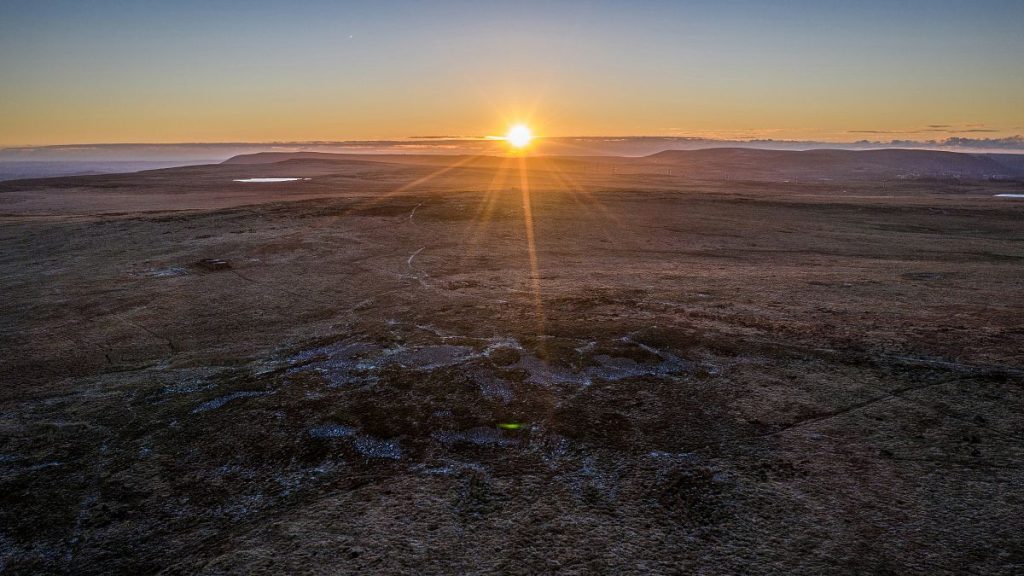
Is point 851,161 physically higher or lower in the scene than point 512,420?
higher

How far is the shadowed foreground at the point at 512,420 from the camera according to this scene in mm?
3145

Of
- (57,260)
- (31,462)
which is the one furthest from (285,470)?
(57,260)

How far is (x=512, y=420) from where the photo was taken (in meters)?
4.58

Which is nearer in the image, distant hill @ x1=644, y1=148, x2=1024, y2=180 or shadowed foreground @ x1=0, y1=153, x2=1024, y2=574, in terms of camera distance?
shadowed foreground @ x1=0, y1=153, x2=1024, y2=574

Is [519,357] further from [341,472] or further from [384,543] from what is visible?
[384,543]

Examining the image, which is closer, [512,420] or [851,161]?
[512,420]

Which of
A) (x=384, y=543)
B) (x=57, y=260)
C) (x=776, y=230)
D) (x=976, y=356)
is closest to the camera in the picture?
(x=384, y=543)

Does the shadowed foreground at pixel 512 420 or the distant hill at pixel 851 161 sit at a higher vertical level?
the distant hill at pixel 851 161

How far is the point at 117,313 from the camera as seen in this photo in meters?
8.00

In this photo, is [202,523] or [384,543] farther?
[202,523]

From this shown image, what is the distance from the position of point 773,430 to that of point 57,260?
45.6 feet

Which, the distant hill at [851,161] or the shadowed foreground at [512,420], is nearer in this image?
the shadowed foreground at [512,420]

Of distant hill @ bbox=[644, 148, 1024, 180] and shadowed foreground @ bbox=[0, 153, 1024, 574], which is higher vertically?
distant hill @ bbox=[644, 148, 1024, 180]

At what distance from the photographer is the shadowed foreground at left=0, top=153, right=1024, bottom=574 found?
314cm
